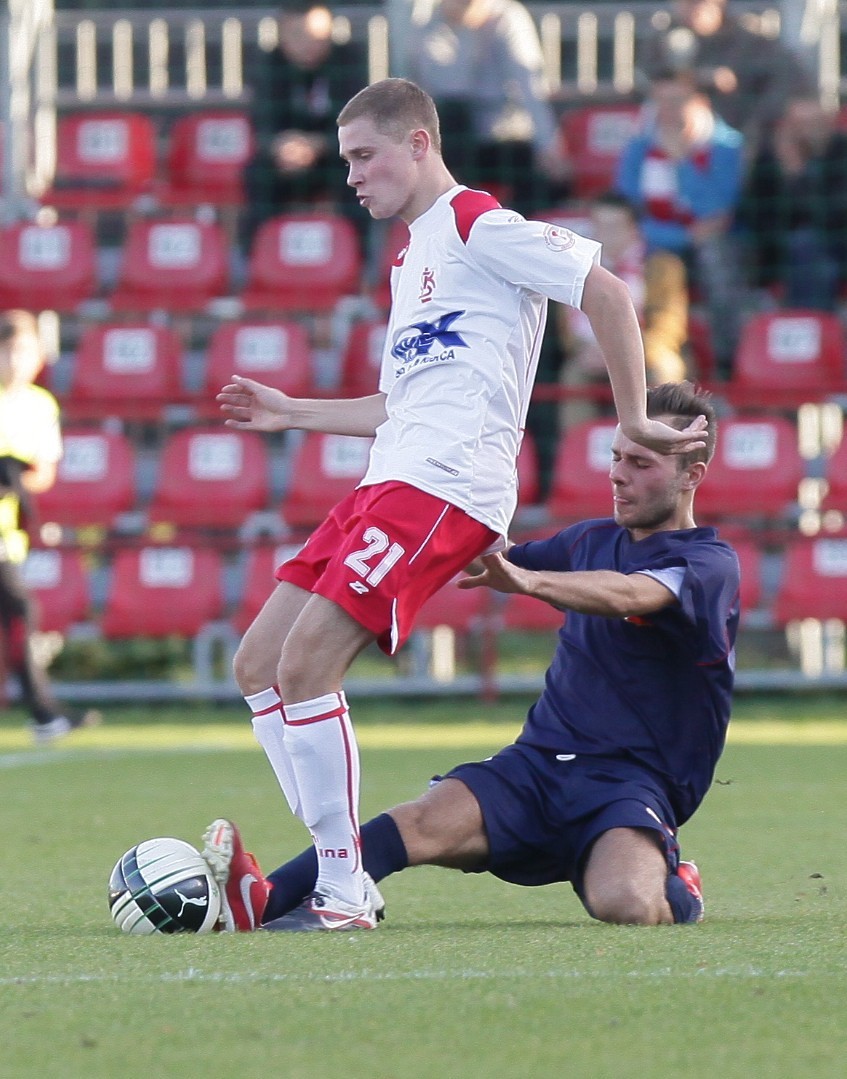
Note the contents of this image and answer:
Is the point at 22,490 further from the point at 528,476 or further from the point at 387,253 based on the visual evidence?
the point at 387,253

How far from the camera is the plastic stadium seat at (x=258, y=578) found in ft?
32.6

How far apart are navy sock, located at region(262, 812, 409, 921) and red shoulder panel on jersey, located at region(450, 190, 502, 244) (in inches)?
51.0

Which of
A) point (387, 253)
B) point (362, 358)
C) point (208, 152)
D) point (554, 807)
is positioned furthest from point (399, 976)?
point (208, 152)

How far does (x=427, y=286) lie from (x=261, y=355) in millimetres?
7068

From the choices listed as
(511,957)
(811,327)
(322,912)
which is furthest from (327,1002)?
(811,327)

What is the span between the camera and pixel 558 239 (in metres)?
3.95

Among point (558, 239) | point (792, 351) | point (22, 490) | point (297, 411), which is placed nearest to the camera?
Answer: point (558, 239)

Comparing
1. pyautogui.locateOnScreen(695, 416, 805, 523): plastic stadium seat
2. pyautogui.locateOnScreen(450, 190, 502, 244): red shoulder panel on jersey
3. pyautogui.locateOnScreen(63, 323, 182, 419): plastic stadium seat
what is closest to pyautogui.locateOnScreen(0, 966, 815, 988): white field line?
pyautogui.locateOnScreen(450, 190, 502, 244): red shoulder panel on jersey

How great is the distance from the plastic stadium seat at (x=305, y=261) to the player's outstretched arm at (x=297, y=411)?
721 cm

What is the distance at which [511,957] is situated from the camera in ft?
11.4

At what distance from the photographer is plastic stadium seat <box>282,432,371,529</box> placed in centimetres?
1034

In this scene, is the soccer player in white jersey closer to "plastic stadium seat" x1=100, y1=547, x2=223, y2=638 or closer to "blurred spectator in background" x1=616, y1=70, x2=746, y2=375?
"plastic stadium seat" x1=100, y1=547, x2=223, y2=638

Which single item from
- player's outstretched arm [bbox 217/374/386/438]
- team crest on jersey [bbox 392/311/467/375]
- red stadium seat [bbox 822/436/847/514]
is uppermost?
team crest on jersey [bbox 392/311/467/375]

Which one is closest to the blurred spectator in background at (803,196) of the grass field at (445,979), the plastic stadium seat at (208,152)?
the plastic stadium seat at (208,152)
